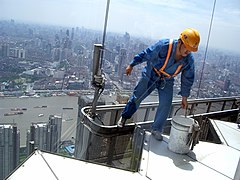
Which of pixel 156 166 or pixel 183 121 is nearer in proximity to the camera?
pixel 156 166

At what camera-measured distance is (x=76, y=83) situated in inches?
112

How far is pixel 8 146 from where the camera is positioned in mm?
2596

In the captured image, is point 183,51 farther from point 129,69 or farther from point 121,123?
point 121,123

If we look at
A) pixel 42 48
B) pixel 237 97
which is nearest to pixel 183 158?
pixel 42 48

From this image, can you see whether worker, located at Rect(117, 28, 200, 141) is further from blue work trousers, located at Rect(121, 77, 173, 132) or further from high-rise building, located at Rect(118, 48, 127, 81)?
high-rise building, located at Rect(118, 48, 127, 81)

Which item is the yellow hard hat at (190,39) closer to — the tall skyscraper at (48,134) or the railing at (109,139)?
the railing at (109,139)

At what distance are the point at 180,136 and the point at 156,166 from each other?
441 mm

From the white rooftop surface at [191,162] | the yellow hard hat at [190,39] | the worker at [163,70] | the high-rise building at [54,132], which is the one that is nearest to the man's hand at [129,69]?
the worker at [163,70]

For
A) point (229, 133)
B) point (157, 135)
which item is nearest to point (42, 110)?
point (157, 135)

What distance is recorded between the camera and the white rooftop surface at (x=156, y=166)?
1846 millimetres

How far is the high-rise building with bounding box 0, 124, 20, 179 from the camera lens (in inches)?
99.7

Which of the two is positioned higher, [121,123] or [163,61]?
[163,61]

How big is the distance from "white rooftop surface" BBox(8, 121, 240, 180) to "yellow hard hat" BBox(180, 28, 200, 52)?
1.06m

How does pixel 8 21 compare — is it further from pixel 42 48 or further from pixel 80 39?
pixel 80 39
